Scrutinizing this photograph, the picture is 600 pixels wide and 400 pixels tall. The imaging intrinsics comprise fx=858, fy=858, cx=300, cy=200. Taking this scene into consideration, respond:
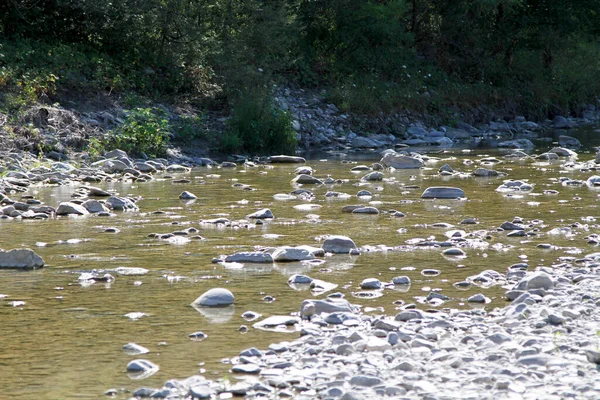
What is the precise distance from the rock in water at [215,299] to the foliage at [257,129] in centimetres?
1221

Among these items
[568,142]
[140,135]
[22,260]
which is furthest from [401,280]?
[568,142]

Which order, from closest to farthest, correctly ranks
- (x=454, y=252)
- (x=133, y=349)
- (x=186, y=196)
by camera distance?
(x=133, y=349)
(x=454, y=252)
(x=186, y=196)

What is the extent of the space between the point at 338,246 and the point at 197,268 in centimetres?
135

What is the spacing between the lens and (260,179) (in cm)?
1412

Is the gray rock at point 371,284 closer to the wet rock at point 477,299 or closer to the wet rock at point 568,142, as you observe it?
the wet rock at point 477,299

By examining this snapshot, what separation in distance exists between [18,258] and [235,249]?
1.90m

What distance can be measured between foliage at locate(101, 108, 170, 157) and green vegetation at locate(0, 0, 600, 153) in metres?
0.04

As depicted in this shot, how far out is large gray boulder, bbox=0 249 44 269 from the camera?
22.8 feet

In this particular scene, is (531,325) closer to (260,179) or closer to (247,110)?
(260,179)

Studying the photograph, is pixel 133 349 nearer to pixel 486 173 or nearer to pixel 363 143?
pixel 486 173

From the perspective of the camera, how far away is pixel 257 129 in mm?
18484

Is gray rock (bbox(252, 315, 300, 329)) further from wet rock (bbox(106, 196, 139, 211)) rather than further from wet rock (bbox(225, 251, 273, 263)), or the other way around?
wet rock (bbox(106, 196, 139, 211))

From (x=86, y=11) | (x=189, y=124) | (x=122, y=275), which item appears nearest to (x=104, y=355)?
(x=122, y=275)

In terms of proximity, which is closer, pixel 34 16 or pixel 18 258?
pixel 18 258
